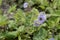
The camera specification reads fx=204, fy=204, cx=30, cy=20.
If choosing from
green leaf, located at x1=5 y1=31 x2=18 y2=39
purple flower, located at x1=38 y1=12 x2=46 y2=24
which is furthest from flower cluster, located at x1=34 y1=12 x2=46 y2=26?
green leaf, located at x1=5 y1=31 x2=18 y2=39

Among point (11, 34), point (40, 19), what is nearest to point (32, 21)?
point (40, 19)

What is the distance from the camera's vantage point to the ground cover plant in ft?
5.18

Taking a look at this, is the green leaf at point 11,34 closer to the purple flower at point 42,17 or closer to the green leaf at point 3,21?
the green leaf at point 3,21

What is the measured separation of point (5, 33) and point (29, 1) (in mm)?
452

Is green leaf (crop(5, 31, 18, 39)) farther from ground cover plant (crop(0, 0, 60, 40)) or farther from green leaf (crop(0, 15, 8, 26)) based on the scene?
green leaf (crop(0, 15, 8, 26))

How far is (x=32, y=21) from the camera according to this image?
1668mm

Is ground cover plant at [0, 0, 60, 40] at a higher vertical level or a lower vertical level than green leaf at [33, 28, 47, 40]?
higher

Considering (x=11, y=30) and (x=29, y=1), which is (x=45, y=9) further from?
(x=11, y=30)

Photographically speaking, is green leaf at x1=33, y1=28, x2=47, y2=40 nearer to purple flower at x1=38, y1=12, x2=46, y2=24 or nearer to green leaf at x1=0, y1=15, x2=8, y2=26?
purple flower at x1=38, y1=12, x2=46, y2=24

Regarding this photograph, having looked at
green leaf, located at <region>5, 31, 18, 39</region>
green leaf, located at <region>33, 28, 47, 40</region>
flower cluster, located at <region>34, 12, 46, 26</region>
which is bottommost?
green leaf, located at <region>33, 28, 47, 40</region>

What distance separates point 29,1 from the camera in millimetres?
1904

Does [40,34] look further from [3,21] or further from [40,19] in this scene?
[3,21]

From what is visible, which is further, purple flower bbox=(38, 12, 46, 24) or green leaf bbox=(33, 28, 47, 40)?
purple flower bbox=(38, 12, 46, 24)

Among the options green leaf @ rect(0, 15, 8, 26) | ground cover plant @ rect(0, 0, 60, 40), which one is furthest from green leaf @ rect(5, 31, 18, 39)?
green leaf @ rect(0, 15, 8, 26)
